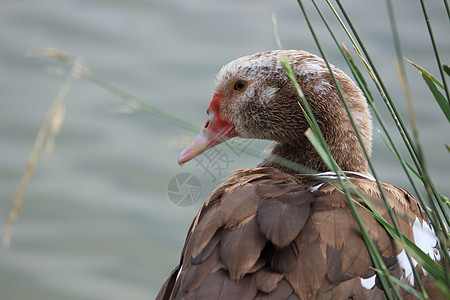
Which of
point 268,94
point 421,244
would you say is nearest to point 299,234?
point 421,244

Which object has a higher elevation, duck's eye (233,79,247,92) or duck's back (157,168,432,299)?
duck's eye (233,79,247,92)

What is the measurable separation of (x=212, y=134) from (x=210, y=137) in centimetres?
1

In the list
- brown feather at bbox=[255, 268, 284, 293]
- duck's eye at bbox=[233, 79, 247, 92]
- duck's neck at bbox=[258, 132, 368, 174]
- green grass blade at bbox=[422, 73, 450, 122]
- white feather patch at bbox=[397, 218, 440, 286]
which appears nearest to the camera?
green grass blade at bbox=[422, 73, 450, 122]

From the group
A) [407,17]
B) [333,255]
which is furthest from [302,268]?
[407,17]

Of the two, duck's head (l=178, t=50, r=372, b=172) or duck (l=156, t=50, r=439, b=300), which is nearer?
duck (l=156, t=50, r=439, b=300)

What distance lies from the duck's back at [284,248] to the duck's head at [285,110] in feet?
1.35

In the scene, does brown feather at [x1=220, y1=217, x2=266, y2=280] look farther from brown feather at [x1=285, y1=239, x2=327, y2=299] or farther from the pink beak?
the pink beak

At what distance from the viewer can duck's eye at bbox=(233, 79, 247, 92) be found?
2.39m

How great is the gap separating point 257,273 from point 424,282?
1.75 ft

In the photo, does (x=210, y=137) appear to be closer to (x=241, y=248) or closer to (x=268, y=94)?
(x=268, y=94)

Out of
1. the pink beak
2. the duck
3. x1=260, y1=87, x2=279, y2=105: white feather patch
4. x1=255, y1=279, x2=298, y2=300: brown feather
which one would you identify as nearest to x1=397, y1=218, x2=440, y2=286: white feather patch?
the duck

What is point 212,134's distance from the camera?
2.44m

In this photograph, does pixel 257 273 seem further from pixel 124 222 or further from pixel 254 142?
pixel 124 222

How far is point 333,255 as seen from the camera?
164cm
